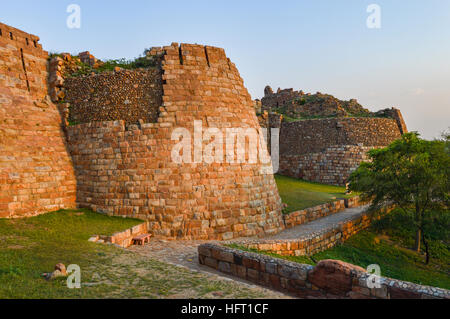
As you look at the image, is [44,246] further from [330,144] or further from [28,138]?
[330,144]

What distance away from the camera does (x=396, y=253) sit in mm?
12680

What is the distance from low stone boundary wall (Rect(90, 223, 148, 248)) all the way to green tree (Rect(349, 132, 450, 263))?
1040cm

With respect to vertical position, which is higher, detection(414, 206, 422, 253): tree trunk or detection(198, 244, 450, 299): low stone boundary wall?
detection(198, 244, 450, 299): low stone boundary wall

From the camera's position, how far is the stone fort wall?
938 inches

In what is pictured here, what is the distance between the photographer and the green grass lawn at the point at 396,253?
1058cm

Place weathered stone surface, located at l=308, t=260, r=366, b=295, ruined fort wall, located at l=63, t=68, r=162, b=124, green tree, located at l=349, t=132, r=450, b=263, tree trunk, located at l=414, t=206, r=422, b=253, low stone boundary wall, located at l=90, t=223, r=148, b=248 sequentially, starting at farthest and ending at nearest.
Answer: tree trunk, located at l=414, t=206, r=422, b=253 → green tree, located at l=349, t=132, r=450, b=263 → ruined fort wall, located at l=63, t=68, r=162, b=124 → low stone boundary wall, located at l=90, t=223, r=148, b=248 → weathered stone surface, located at l=308, t=260, r=366, b=295

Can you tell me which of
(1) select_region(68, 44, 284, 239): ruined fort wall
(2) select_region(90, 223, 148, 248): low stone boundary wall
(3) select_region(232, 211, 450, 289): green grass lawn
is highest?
(1) select_region(68, 44, 284, 239): ruined fort wall

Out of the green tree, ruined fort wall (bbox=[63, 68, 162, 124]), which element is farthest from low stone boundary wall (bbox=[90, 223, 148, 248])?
the green tree

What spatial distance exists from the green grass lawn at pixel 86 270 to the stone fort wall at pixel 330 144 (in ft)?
64.7

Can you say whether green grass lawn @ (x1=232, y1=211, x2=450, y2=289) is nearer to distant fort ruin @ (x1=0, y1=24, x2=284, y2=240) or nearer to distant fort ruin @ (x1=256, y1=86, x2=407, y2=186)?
distant fort ruin @ (x1=0, y1=24, x2=284, y2=240)

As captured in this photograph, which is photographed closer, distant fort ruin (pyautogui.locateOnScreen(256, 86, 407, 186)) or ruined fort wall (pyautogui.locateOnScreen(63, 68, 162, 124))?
ruined fort wall (pyautogui.locateOnScreen(63, 68, 162, 124))

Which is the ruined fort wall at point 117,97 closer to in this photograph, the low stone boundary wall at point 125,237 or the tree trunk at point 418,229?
the low stone boundary wall at point 125,237

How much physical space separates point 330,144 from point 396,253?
45.1 ft
